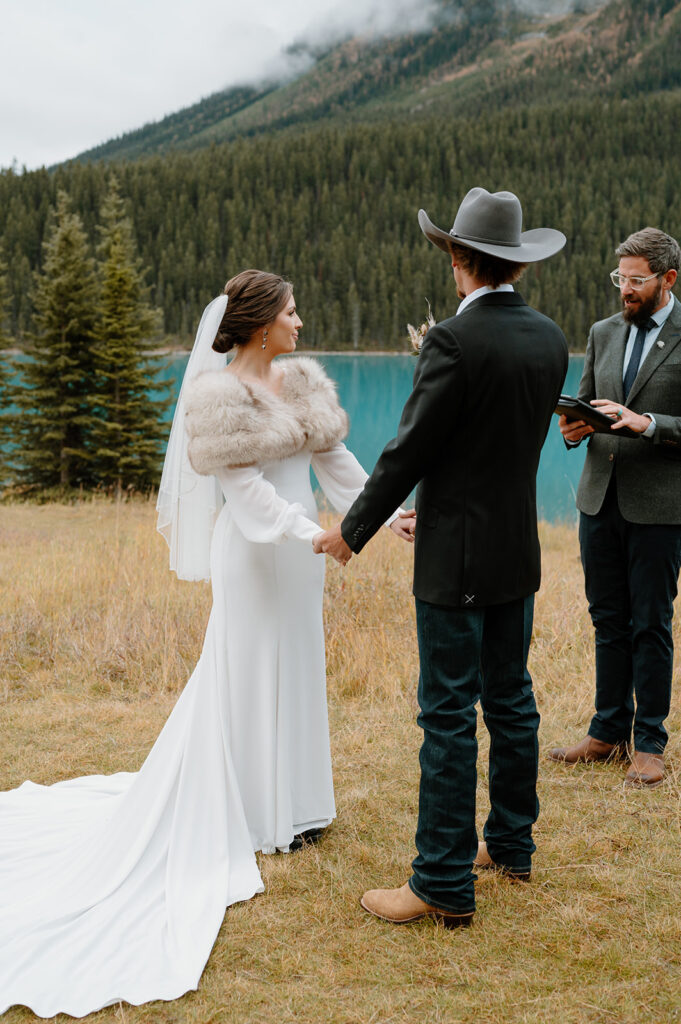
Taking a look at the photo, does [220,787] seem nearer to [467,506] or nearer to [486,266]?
[467,506]

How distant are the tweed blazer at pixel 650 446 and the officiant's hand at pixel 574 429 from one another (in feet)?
0.56

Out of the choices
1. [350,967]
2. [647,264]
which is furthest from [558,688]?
[350,967]

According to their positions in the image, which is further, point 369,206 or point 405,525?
point 369,206

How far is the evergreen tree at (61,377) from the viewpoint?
17.7m

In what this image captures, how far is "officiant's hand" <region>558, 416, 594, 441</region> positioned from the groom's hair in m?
1.28

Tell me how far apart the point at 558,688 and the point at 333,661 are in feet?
4.81

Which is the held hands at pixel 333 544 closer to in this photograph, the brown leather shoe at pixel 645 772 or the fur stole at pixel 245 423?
the fur stole at pixel 245 423

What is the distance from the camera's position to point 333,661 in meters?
5.83

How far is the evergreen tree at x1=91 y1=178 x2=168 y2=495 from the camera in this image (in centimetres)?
1758

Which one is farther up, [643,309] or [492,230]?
[492,230]

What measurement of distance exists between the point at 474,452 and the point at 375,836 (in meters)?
1.77

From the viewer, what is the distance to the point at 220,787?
3168 mm

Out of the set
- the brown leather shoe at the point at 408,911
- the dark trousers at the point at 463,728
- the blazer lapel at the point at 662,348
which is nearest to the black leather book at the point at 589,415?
the blazer lapel at the point at 662,348

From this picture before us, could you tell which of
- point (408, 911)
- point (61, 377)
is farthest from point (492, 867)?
point (61, 377)
